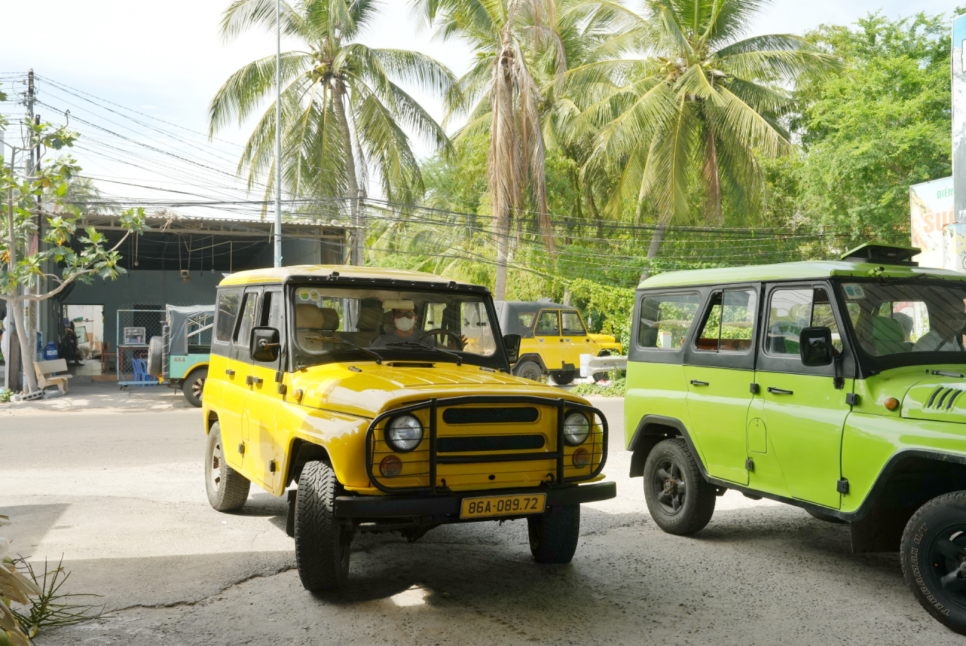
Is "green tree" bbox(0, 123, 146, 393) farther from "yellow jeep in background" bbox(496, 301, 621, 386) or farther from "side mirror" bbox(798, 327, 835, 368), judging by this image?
"side mirror" bbox(798, 327, 835, 368)

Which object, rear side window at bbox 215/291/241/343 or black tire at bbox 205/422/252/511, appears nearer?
rear side window at bbox 215/291/241/343

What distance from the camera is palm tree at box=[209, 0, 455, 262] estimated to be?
73.2 ft

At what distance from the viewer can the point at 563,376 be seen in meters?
20.0

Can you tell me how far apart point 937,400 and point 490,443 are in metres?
2.46

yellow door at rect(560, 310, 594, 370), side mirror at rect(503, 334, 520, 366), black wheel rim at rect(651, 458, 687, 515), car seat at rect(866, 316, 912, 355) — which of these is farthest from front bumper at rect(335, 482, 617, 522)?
yellow door at rect(560, 310, 594, 370)

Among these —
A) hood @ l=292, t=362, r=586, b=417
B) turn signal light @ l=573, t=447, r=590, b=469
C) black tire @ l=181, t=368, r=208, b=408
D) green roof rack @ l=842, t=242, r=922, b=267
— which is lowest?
black tire @ l=181, t=368, r=208, b=408

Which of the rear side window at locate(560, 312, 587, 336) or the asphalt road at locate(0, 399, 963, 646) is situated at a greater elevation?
the rear side window at locate(560, 312, 587, 336)

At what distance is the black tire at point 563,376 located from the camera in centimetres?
1986

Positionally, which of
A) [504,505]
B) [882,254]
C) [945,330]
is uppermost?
[882,254]

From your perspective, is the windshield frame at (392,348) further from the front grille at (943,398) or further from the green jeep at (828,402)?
the front grille at (943,398)

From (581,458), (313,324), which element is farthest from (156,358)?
(581,458)

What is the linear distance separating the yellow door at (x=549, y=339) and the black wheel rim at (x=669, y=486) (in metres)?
12.5

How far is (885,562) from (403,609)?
3428mm

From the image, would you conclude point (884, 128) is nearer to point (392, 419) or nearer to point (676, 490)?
point (676, 490)
